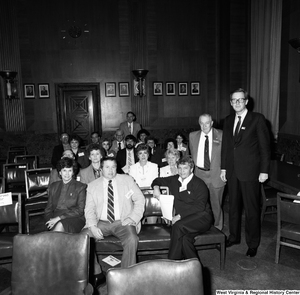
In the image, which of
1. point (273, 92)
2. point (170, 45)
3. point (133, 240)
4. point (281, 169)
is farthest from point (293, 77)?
point (133, 240)

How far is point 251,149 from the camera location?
367cm

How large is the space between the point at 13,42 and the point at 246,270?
31.2 feet

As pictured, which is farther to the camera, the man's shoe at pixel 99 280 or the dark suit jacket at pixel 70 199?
the dark suit jacket at pixel 70 199

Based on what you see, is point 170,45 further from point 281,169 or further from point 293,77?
point 281,169

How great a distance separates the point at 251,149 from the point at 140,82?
6.94 m

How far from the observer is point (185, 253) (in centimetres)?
330

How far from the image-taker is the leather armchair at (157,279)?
177cm

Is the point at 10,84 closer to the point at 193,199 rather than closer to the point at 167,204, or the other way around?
the point at 167,204

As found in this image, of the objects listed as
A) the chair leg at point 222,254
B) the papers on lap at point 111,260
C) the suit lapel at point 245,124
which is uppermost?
the suit lapel at point 245,124

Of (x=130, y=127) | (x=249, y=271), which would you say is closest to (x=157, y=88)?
(x=130, y=127)

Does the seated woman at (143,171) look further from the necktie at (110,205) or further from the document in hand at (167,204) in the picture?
the necktie at (110,205)

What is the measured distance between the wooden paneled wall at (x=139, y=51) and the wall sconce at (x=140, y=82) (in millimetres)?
203

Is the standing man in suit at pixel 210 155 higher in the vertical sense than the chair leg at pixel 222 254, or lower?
higher

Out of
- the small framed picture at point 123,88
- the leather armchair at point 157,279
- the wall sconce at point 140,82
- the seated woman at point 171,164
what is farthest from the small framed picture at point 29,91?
the leather armchair at point 157,279
